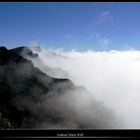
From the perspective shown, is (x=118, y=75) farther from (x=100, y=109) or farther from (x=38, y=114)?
(x=38, y=114)

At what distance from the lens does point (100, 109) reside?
2.61 metres

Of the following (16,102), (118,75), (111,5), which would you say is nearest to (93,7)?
(111,5)

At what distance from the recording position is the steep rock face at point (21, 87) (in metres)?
2.61

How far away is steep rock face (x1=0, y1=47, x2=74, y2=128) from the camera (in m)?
2.61

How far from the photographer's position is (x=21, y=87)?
2633mm

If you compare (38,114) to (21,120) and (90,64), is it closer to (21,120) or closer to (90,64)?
(21,120)

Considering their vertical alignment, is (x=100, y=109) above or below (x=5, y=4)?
below

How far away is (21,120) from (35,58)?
50 centimetres

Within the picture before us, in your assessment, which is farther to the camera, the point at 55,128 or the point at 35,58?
the point at 35,58

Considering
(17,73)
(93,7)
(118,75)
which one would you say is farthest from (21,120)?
(93,7)

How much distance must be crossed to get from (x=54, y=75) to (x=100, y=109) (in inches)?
17.4

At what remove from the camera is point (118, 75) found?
2.62 metres
